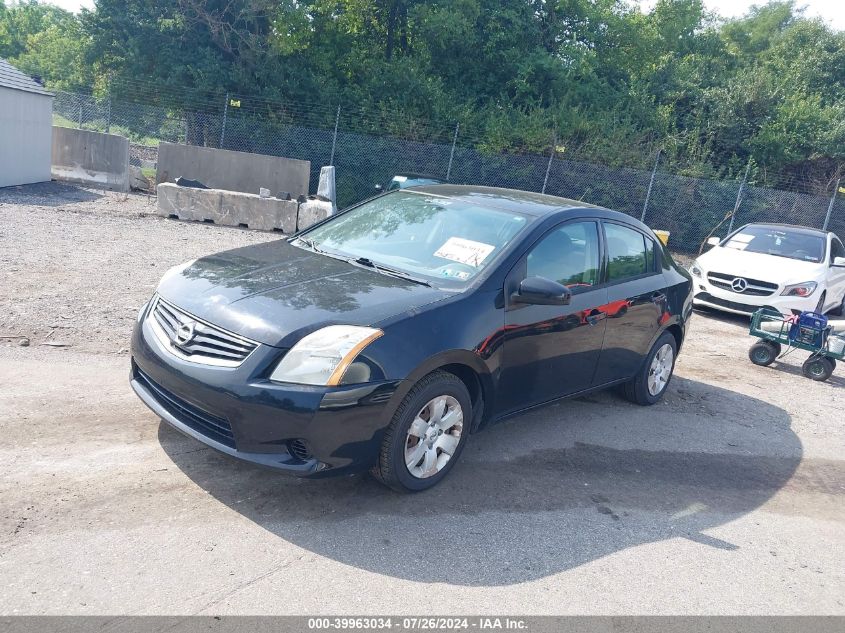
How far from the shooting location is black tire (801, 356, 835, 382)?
311 inches

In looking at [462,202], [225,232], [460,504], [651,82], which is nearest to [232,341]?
[460,504]

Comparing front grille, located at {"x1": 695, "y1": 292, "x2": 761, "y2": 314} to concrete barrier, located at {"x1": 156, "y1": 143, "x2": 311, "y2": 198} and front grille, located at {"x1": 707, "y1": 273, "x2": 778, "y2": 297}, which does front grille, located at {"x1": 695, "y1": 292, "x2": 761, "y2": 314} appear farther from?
concrete barrier, located at {"x1": 156, "y1": 143, "x2": 311, "y2": 198}

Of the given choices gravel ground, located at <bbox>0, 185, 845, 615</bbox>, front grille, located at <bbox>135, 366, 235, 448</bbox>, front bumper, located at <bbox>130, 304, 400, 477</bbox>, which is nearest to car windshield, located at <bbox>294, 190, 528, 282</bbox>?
front bumper, located at <bbox>130, 304, 400, 477</bbox>

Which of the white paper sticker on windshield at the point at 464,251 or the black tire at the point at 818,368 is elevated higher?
the white paper sticker on windshield at the point at 464,251

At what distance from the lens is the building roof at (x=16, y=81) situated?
50.6 feet

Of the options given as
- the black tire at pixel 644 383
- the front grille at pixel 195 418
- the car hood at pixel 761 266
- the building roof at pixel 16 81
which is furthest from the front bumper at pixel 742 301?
the building roof at pixel 16 81

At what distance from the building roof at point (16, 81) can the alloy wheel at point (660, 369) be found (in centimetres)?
1488

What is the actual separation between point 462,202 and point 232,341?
2248mm

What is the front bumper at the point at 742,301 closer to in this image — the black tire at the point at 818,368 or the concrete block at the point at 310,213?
the black tire at the point at 818,368

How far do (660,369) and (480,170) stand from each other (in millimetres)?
13712

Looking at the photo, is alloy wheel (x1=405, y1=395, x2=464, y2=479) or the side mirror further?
the side mirror

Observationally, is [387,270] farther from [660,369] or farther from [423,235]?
[660,369]

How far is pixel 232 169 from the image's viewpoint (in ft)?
54.7

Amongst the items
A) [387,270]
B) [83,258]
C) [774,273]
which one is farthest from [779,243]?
[83,258]
